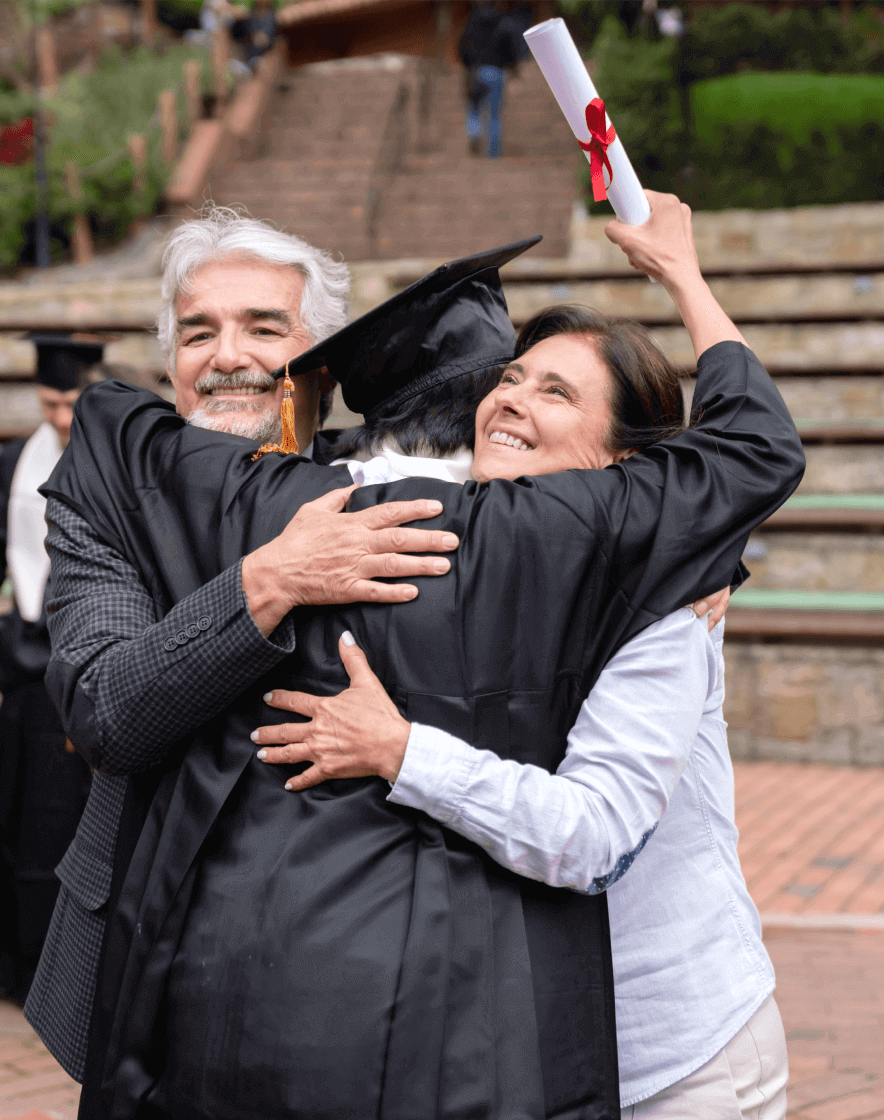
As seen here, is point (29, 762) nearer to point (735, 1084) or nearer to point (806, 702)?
point (735, 1084)

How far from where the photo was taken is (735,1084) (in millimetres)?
1566

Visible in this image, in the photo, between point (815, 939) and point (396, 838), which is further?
point (815, 939)

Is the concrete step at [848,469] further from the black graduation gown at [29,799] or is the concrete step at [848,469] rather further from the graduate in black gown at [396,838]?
the graduate in black gown at [396,838]

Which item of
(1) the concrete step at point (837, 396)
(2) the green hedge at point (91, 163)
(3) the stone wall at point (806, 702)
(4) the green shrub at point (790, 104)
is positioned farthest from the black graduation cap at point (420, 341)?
(2) the green hedge at point (91, 163)

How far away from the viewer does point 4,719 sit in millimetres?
4129

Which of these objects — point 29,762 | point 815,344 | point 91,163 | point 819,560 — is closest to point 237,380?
point 29,762

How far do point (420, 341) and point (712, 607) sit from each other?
614 millimetres

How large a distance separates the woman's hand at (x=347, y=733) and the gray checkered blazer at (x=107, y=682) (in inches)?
3.1

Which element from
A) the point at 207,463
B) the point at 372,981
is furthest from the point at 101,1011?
the point at 207,463

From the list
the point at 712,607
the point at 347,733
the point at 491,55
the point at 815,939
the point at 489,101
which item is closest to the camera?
the point at 347,733

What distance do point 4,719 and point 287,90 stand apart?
13778mm

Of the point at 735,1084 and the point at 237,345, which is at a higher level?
the point at 237,345

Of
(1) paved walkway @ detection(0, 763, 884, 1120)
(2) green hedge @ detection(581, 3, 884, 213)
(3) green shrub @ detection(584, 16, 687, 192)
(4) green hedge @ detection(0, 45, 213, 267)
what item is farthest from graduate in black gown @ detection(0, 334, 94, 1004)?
(4) green hedge @ detection(0, 45, 213, 267)

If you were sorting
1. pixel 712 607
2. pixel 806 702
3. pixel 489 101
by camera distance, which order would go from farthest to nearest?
pixel 489 101 → pixel 806 702 → pixel 712 607
